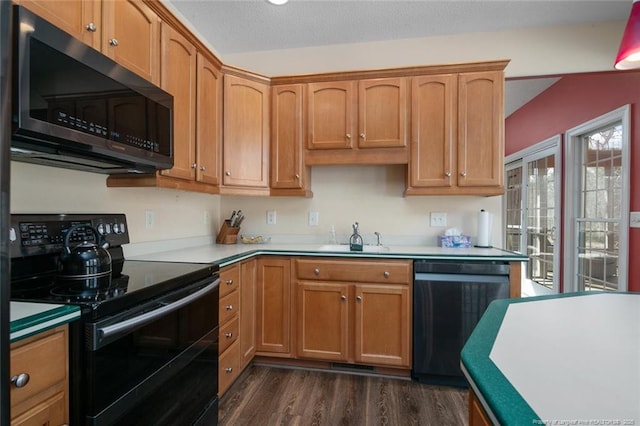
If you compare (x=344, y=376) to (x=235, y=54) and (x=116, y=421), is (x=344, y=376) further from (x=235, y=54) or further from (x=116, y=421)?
(x=235, y=54)

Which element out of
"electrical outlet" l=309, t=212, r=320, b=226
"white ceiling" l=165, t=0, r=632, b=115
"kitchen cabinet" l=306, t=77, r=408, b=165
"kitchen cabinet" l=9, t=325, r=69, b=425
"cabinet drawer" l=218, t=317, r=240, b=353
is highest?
"white ceiling" l=165, t=0, r=632, b=115

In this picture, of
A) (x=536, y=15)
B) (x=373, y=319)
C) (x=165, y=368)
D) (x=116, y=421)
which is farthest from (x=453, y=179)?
(x=116, y=421)

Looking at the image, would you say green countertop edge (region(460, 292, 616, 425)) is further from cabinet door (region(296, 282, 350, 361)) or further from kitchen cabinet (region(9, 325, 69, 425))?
cabinet door (region(296, 282, 350, 361))

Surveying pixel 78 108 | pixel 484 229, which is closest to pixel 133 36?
pixel 78 108

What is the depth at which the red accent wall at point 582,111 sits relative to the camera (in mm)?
2572

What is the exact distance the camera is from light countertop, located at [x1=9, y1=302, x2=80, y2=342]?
767 mm

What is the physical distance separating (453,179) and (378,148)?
60 cm

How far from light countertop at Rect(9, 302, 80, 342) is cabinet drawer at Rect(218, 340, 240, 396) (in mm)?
1093

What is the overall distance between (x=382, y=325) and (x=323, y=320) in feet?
1.36

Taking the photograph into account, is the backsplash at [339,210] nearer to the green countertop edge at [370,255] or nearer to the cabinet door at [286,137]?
the cabinet door at [286,137]

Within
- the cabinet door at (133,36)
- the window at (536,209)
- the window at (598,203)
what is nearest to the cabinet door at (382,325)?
the cabinet door at (133,36)

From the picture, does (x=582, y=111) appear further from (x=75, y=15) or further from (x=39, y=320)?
(x=39, y=320)

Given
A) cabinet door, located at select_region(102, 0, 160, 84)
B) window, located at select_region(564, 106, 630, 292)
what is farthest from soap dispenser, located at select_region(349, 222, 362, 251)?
window, located at select_region(564, 106, 630, 292)

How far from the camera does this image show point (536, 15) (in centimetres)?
238
